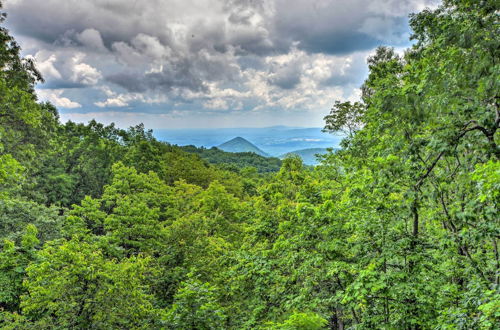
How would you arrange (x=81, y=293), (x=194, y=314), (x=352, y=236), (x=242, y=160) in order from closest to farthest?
(x=352, y=236) → (x=194, y=314) → (x=81, y=293) → (x=242, y=160)

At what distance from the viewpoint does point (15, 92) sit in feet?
58.5

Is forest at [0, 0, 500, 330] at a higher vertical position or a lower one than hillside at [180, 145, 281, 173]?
lower

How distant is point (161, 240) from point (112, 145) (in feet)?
81.6

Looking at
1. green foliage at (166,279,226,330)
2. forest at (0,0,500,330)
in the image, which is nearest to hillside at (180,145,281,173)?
forest at (0,0,500,330)

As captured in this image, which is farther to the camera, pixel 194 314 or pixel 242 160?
pixel 242 160

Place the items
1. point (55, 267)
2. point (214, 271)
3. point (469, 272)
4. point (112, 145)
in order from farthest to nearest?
point (112, 145) → point (214, 271) → point (55, 267) → point (469, 272)

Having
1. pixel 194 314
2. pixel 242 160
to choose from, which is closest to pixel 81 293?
pixel 194 314

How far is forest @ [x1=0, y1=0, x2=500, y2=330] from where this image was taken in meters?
5.54

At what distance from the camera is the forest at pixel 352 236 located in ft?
18.2

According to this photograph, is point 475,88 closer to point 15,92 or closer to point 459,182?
point 459,182

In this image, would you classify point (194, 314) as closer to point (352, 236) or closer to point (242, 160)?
point (352, 236)

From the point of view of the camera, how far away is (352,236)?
8.34m

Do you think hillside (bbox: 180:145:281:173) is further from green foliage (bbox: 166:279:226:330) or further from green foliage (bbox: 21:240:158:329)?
green foliage (bbox: 166:279:226:330)

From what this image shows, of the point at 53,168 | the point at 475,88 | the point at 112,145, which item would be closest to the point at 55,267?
the point at 475,88
